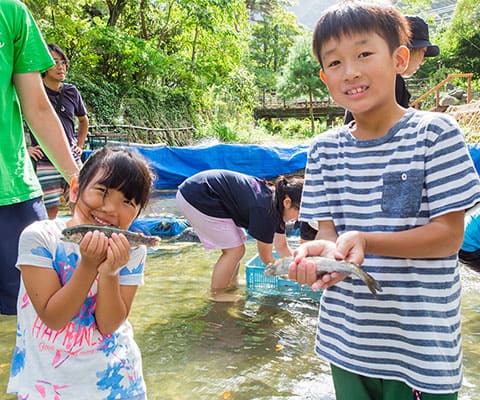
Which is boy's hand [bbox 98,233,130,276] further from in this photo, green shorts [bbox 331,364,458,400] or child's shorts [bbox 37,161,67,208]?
child's shorts [bbox 37,161,67,208]

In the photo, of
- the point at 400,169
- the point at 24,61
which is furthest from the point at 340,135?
the point at 24,61

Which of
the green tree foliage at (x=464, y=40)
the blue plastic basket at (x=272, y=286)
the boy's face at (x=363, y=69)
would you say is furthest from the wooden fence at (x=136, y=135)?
the green tree foliage at (x=464, y=40)

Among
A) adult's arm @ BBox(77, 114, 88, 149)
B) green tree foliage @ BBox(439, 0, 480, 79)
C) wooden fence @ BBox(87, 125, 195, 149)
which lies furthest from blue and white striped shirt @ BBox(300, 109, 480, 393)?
green tree foliage @ BBox(439, 0, 480, 79)

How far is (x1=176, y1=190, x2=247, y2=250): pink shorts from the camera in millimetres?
4551

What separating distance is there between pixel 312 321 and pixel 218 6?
15379 millimetres

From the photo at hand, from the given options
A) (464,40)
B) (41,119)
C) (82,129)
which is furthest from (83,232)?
(464,40)

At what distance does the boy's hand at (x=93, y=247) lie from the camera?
1453mm

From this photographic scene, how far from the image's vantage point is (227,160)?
973 cm

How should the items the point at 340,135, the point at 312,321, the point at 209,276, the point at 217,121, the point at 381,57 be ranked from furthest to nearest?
the point at 217,121
the point at 209,276
the point at 312,321
the point at 340,135
the point at 381,57

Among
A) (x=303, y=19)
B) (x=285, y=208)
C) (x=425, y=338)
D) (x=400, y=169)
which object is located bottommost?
(x=285, y=208)

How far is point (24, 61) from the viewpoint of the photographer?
7.36 ft

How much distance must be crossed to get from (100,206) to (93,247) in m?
0.31

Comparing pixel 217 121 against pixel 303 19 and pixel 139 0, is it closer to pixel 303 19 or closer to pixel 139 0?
pixel 139 0

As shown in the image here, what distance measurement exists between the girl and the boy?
8.18 feet
